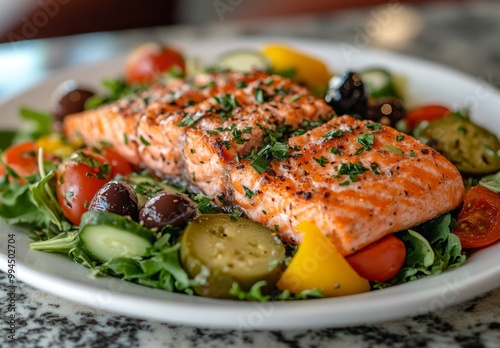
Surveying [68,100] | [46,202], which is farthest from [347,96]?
[68,100]

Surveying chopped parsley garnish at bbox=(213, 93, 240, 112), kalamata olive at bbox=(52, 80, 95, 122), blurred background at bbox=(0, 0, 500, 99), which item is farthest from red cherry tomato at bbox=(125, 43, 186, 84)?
chopped parsley garnish at bbox=(213, 93, 240, 112)

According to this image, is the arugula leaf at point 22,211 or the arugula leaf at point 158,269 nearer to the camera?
the arugula leaf at point 158,269

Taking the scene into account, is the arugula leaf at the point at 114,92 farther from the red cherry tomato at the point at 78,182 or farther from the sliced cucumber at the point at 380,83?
the sliced cucumber at the point at 380,83

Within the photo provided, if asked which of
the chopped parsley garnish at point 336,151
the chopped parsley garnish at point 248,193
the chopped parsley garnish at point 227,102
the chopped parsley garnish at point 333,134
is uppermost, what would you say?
the chopped parsley garnish at point 227,102

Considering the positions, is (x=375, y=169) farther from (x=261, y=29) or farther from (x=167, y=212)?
(x=261, y=29)

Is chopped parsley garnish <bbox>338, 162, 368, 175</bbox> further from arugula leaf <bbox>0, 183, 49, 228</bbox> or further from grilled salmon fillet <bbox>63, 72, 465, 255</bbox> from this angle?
arugula leaf <bbox>0, 183, 49, 228</bbox>

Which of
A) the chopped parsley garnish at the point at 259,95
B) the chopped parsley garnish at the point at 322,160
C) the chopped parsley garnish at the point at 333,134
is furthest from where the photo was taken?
the chopped parsley garnish at the point at 259,95

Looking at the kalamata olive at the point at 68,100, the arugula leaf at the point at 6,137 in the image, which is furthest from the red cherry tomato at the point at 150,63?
the arugula leaf at the point at 6,137

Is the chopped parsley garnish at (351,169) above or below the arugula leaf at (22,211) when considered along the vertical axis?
above
